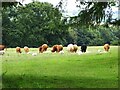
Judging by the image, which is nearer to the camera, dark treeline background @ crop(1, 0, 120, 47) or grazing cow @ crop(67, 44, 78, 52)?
dark treeline background @ crop(1, 0, 120, 47)

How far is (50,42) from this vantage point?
19062 mm

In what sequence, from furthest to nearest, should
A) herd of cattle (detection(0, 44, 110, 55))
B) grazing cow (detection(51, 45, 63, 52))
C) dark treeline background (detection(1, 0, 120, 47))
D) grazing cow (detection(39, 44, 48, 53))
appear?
1. grazing cow (detection(51, 45, 63, 52))
2. grazing cow (detection(39, 44, 48, 53))
3. herd of cattle (detection(0, 44, 110, 55))
4. dark treeline background (detection(1, 0, 120, 47))

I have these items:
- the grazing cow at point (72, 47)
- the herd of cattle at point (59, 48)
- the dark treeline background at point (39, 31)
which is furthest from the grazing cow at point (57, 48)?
the grazing cow at point (72, 47)

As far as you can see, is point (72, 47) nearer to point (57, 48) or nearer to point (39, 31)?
point (57, 48)

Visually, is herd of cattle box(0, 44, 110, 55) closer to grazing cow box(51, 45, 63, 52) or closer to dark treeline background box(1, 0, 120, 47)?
grazing cow box(51, 45, 63, 52)

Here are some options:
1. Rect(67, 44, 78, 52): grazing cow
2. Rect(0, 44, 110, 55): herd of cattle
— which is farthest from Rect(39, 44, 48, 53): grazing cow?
Rect(67, 44, 78, 52): grazing cow

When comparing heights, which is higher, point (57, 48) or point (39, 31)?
point (39, 31)

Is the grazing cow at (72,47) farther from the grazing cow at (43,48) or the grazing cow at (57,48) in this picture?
the grazing cow at (43,48)

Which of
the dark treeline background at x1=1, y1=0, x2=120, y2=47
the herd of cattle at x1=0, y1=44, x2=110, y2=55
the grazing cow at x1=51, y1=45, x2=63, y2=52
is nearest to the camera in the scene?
the dark treeline background at x1=1, y1=0, x2=120, y2=47

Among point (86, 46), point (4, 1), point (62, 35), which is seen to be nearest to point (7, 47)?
point (62, 35)

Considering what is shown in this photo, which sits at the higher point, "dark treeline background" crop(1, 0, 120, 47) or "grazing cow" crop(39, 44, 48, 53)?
"dark treeline background" crop(1, 0, 120, 47)

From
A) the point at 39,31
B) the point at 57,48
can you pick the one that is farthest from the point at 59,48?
the point at 39,31

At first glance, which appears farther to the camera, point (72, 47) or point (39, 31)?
point (72, 47)

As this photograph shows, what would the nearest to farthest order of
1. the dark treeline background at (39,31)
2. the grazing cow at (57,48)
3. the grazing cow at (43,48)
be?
the dark treeline background at (39,31)
the grazing cow at (43,48)
the grazing cow at (57,48)
